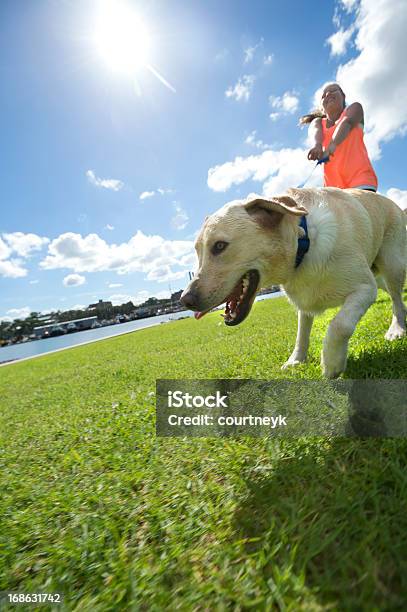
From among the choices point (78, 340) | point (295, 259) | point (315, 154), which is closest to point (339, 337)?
point (295, 259)

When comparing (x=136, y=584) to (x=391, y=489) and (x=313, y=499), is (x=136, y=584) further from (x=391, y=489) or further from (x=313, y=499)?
(x=391, y=489)

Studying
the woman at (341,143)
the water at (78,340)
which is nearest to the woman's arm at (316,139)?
the woman at (341,143)

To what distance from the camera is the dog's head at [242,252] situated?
2.44m

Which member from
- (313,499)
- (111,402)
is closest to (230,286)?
(313,499)

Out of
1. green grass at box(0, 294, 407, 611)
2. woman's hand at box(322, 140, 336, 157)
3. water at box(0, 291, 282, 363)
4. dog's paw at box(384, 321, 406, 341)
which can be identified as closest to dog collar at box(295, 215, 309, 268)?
green grass at box(0, 294, 407, 611)

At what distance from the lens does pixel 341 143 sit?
4262mm

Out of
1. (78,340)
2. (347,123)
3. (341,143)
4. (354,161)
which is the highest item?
(347,123)

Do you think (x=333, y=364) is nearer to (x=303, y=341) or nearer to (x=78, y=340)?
(x=303, y=341)

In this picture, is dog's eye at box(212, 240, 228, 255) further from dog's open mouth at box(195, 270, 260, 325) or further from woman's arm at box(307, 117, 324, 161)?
woman's arm at box(307, 117, 324, 161)

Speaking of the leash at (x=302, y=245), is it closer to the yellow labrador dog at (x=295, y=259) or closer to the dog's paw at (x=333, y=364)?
the yellow labrador dog at (x=295, y=259)

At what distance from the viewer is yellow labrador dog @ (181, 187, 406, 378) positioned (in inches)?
95.6

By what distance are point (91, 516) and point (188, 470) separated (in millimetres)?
564

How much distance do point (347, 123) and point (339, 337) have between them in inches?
133

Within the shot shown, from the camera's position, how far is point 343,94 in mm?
4555
